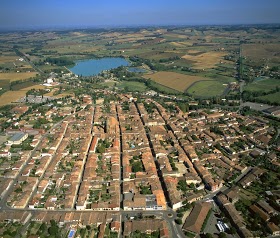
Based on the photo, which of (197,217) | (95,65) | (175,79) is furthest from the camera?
(95,65)

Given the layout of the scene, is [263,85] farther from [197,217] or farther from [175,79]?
[197,217]

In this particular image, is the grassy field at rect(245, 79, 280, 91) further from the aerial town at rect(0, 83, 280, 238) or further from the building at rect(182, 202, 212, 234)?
the building at rect(182, 202, 212, 234)

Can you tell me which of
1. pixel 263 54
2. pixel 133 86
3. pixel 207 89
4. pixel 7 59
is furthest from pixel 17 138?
pixel 263 54

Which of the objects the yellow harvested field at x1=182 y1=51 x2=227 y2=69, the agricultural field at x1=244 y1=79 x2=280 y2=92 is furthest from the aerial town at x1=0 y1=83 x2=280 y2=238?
the yellow harvested field at x1=182 y1=51 x2=227 y2=69

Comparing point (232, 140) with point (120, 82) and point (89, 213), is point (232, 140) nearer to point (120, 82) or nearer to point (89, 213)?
point (89, 213)

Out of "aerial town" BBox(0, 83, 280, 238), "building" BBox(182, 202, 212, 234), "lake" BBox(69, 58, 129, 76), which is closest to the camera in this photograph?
"building" BBox(182, 202, 212, 234)

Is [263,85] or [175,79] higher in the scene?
[263,85]

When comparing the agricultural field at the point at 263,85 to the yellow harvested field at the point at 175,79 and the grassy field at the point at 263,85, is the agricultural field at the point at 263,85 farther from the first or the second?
the yellow harvested field at the point at 175,79
